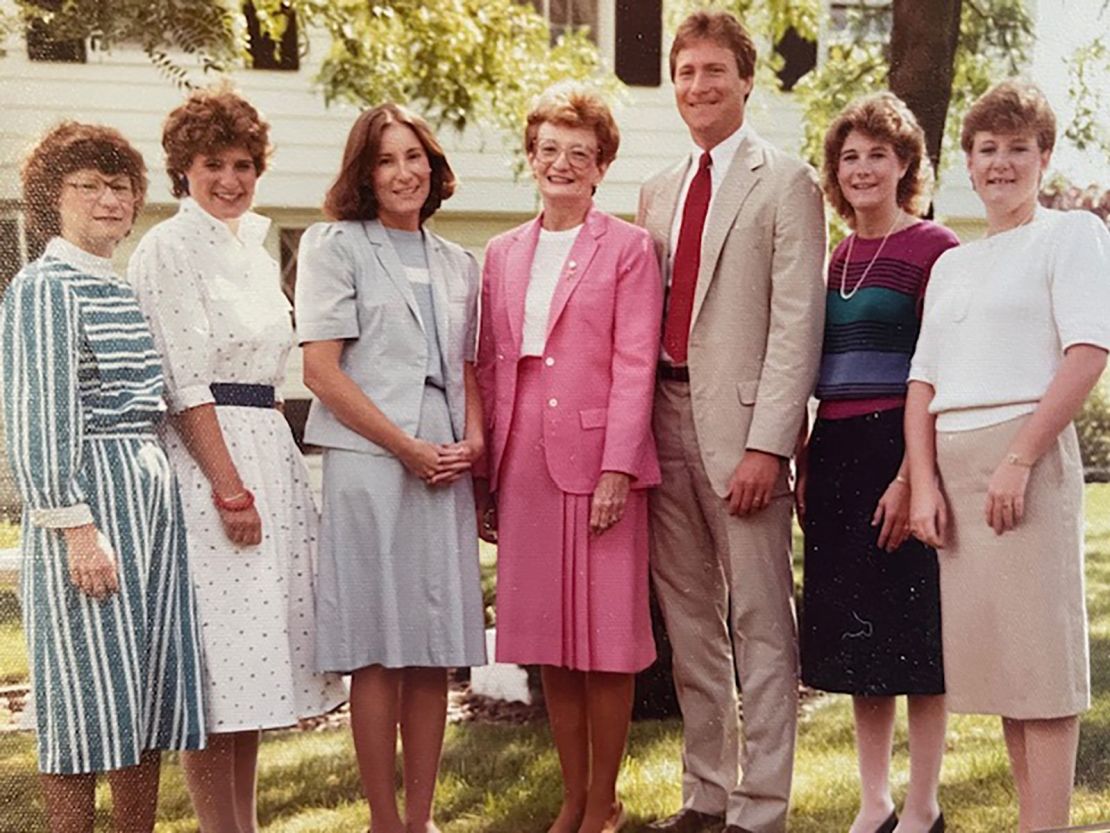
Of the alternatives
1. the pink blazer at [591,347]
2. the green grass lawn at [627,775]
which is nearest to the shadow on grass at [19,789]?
the green grass lawn at [627,775]

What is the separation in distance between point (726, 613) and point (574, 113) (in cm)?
123

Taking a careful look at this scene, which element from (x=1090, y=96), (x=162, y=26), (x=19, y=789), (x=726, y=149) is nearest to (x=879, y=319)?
(x=726, y=149)

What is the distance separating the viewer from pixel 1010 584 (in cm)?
371

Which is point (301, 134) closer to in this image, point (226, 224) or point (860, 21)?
point (226, 224)

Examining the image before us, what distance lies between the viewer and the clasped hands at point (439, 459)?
3578mm

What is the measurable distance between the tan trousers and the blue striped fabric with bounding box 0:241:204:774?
44.2 inches

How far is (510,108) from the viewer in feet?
12.2

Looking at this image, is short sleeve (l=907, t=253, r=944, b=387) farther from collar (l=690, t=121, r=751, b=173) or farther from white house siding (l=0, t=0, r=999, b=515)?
collar (l=690, t=121, r=751, b=173)

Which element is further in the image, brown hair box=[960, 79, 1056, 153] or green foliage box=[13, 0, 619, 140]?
brown hair box=[960, 79, 1056, 153]

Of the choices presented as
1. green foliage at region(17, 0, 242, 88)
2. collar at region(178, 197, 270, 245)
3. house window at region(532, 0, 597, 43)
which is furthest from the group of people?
house window at region(532, 0, 597, 43)

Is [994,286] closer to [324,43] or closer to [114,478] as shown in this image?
[324,43]

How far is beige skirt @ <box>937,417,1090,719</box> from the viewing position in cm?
370

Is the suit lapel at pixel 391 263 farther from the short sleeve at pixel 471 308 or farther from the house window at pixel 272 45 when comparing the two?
the house window at pixel 272 45

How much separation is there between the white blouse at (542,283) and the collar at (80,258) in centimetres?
90
